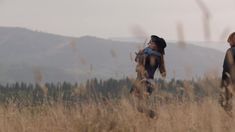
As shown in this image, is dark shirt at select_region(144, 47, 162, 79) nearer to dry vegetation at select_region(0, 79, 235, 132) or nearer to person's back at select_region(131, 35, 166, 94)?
person's back at select_region(131, 35, 166, 94)

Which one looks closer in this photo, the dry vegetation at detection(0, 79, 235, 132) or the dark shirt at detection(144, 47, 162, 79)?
the dry vegetation at detection(0, 79, 235, 132)

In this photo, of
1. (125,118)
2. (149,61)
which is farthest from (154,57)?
(125,118)

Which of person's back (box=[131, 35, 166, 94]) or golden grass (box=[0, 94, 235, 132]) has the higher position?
person's back (box=[131, 35, 166, 94])

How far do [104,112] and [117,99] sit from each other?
44.9 inches

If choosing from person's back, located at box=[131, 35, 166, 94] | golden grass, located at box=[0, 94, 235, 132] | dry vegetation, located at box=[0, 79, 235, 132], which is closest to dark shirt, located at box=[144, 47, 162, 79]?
person's back, located at box=[131, 35, 166, 94]

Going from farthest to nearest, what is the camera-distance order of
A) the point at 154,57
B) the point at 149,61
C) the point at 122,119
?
the point at 149,61 → the point at 154,57 → the point at 122,119

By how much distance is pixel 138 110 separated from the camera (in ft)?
20.5

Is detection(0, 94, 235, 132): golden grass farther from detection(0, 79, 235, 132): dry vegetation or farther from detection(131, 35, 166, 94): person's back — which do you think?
detection(131, 35, 166, 94): person's back

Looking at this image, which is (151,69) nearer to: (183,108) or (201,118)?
(183,108)

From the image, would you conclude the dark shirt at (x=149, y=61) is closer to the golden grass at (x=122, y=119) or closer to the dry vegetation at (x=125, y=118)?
the dry vegetation at (x=125, y=118)

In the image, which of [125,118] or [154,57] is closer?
[125,118]

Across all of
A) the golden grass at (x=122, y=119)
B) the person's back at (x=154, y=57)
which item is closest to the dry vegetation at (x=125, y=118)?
the golden grass at (x=122, y=119)

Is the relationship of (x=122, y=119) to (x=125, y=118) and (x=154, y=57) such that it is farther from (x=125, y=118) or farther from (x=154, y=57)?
(x=154, y=57)

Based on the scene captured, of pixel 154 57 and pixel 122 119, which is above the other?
pixel 154 57
